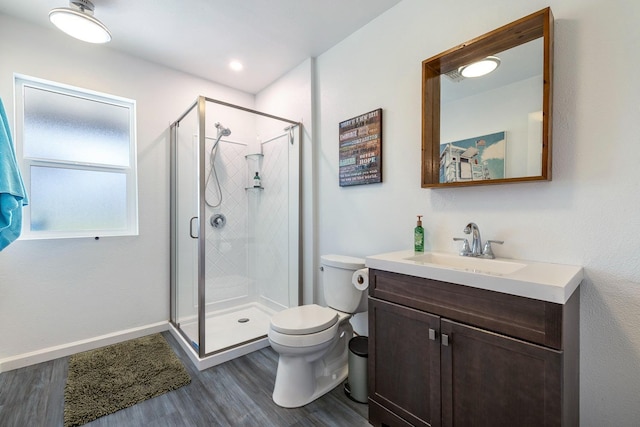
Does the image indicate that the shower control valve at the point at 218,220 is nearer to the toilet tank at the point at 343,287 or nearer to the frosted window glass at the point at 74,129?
A: the frosted window glass at the point at 74,129

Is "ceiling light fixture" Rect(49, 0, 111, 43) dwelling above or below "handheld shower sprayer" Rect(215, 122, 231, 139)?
above

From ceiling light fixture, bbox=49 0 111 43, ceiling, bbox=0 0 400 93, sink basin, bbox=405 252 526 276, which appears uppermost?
ceiling, bbox=0 0 400 93

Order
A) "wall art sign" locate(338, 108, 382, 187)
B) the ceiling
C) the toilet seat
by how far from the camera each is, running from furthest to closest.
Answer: "wall art sign" locate(338, 108, 382, 187) → the ceiling → the toilet seat

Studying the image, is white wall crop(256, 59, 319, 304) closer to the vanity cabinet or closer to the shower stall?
the shower stall

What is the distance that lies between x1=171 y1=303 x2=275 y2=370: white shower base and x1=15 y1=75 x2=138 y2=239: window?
1.11m

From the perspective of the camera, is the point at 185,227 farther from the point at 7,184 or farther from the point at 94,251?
the point at 7,184

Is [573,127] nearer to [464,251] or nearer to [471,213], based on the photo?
[471,213]

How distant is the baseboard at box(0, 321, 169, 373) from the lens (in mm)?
1982

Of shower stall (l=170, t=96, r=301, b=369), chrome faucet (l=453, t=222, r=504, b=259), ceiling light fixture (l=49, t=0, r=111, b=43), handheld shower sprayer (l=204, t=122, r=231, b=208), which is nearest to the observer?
chrome faucet (l=453, t=222, r=504, b=259)

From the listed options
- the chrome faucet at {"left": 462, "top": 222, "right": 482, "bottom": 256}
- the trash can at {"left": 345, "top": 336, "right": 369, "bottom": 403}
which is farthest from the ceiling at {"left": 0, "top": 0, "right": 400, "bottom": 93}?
the trash can at {"left": 345, "top": 336, "right": 369, "bottom": 403}

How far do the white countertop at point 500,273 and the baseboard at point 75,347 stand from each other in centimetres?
229

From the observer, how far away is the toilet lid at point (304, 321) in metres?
1.59

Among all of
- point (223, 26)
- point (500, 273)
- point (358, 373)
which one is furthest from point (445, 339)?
point (223, 26)

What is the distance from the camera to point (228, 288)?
293 centimetres
